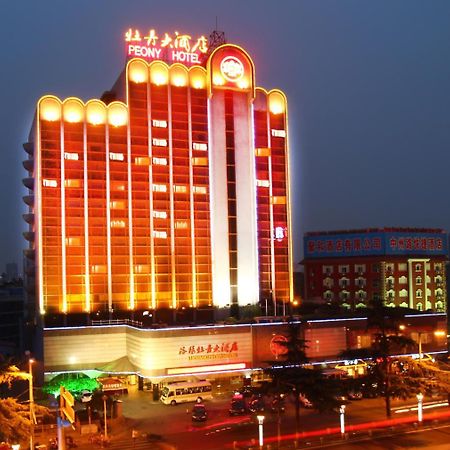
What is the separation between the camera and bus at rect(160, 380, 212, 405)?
57.3 meters

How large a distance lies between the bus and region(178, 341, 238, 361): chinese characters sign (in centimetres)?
594

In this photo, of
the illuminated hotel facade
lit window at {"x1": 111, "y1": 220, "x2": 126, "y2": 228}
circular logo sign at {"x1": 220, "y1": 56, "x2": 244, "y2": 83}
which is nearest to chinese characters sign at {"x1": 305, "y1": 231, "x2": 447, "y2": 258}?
the illuminated hotel facade

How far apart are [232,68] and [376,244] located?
46267 mm

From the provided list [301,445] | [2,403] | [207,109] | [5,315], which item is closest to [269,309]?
[207,109]

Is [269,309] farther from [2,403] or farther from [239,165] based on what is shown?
[2,403]

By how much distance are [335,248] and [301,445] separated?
79850mm

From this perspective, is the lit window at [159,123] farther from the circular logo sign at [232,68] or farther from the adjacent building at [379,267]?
the adjacent building at [379,267]

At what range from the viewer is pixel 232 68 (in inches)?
3474

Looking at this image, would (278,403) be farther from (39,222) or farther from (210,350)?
(39,222)

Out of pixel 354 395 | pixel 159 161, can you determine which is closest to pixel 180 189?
pixel 159 161

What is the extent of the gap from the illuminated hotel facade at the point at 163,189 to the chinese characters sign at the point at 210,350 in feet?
59.4

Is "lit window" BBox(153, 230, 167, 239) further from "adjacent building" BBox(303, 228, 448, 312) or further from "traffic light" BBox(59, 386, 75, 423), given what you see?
"traffic light" BBox(59, 386, 75, 423)

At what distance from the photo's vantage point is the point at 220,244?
279ft

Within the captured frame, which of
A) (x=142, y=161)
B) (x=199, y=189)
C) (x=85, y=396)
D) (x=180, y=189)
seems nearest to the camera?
(x=85, y=396)
